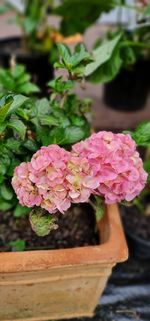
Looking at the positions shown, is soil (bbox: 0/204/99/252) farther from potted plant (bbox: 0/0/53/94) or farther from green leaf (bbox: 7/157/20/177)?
potted plant (bbox: 0/0/53/94)

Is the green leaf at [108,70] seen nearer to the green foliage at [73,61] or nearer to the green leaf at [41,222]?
the green foliage at [73,61]

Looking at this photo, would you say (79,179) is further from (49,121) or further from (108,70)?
(108,70)

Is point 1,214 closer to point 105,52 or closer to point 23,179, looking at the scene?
point 23,179

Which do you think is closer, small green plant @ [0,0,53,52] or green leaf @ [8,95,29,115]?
green leaf @ [8,95,29,115]

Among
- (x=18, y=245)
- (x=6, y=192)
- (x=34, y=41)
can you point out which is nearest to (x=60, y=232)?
(x=18, y=245)

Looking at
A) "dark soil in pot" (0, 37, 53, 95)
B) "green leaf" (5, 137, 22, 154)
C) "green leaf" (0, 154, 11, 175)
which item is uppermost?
"green leaf" (5, 137, 22, 154)

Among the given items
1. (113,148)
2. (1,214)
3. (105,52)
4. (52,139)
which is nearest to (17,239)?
(1,214)

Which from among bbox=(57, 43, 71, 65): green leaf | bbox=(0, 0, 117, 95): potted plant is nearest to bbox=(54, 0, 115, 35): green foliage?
bbox=(0, 0, 117, 95): potted plant
